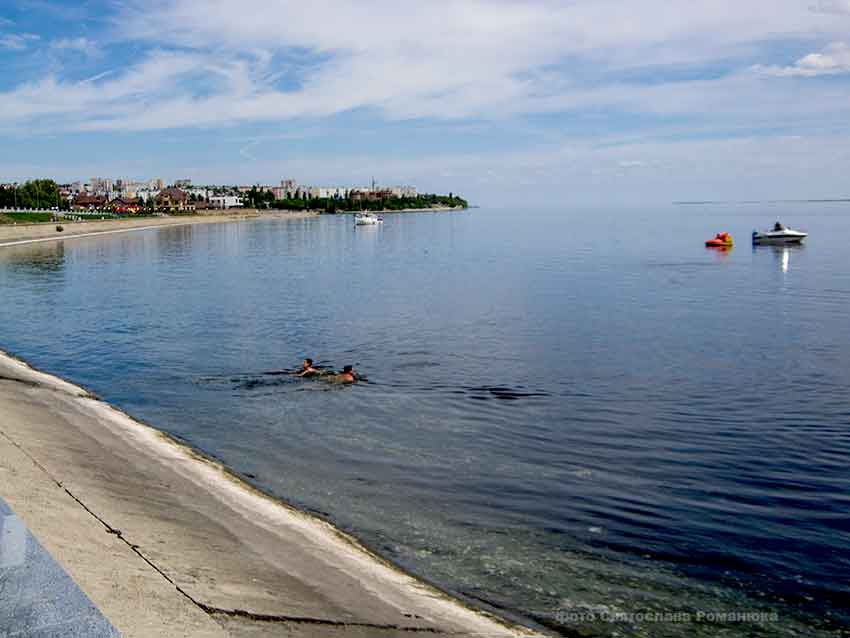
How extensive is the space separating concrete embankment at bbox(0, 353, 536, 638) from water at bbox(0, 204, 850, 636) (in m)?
1.47

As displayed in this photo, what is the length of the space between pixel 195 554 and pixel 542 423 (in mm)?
14365

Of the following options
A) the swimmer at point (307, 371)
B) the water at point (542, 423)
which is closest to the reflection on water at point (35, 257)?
the water at point (542, 423)

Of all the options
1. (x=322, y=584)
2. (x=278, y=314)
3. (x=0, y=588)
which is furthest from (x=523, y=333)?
(x=0, y=588)

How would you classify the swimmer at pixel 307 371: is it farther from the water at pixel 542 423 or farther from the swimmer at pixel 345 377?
the water at pixel 542 423

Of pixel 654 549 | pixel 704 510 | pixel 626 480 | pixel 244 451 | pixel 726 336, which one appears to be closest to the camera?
pixel 654 549

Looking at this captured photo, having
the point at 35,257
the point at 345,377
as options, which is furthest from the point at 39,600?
the point at 35,257

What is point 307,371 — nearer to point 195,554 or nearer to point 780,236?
point 195,554

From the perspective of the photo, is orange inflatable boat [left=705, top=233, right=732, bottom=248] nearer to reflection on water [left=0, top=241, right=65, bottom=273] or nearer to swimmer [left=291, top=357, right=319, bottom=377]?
reflection on water [left=0, top=241, right=65, bottom=273]

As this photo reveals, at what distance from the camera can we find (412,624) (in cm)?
1129

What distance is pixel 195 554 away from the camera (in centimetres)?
1288

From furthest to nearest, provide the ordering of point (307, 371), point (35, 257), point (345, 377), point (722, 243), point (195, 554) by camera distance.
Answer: point (722, 243), point (35, 257), point (307, 371), point (345, 377), point (195, 554)

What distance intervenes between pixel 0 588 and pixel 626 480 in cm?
1434

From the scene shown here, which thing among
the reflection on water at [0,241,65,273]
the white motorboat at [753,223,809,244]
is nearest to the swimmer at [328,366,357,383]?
the reflection on water at [0,241,65,273]

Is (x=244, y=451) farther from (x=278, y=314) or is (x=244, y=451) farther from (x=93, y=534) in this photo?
(x=278, y=314)
